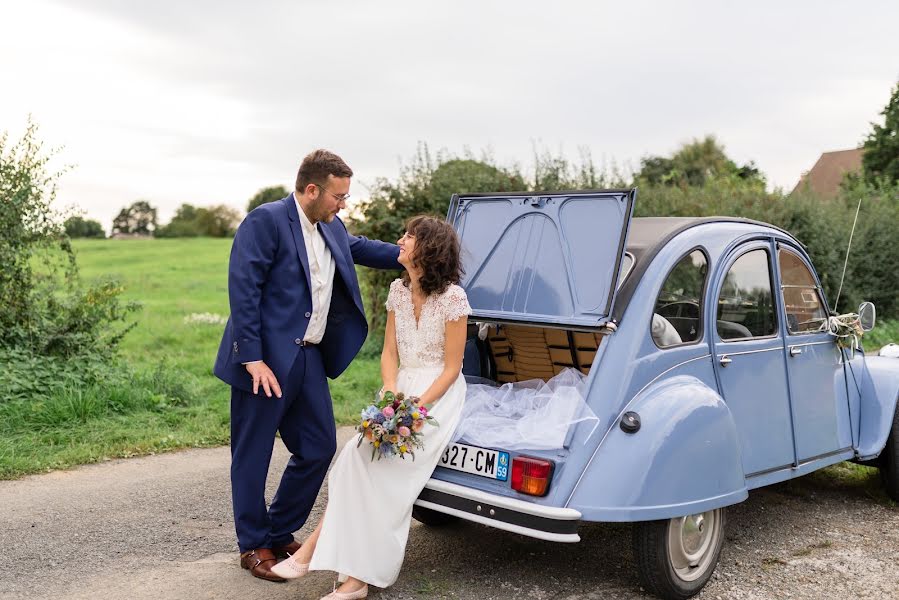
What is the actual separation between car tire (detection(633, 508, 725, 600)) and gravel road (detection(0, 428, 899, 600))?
0.58ft

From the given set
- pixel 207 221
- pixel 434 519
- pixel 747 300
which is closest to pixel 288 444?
pixel 434 519

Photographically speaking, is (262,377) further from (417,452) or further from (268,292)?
(417,452)

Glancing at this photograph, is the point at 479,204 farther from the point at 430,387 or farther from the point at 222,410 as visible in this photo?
the point at 222,410

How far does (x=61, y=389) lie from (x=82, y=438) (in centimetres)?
91

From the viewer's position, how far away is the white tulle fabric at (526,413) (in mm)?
3881

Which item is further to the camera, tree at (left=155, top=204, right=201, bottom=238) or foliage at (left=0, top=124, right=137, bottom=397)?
tree at (left=155, top=204, right=201, bottom=238)

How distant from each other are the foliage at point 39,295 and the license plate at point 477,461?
5122 millimetres

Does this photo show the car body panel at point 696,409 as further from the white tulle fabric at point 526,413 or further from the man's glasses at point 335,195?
the man's glasses at point 335,195

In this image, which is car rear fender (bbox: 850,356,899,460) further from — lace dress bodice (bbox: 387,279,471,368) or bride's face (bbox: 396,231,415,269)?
bride's face (bbox: 396,231,415,269)

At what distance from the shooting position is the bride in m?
3.92

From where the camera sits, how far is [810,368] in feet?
16.5

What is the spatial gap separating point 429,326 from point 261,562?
1529mm

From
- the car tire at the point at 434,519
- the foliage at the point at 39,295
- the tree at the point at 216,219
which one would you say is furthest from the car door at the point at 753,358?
the tree at the point at 216,219

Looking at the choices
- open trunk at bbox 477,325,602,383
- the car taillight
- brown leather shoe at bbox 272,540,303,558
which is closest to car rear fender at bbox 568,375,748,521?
the car taillight
